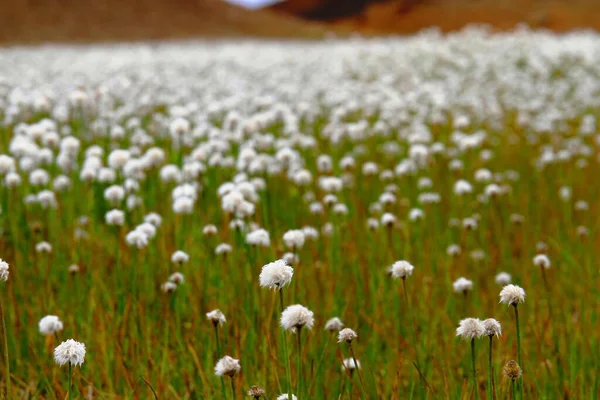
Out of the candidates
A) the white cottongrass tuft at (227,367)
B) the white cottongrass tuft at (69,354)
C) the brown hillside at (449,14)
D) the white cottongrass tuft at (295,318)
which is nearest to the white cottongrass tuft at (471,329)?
the white cottongrass tuft at (295,318)

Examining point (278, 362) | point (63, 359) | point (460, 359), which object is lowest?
point (460, 359)

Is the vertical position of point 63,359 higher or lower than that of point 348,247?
higher

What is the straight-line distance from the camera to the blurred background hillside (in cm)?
3750

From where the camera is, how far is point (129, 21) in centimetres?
4122

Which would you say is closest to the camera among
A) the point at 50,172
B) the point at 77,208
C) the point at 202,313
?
the point at 202,313

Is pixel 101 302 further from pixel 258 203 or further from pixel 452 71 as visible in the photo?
pixel 452 71

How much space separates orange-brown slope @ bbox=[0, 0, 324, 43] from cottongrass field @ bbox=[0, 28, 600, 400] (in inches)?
1208

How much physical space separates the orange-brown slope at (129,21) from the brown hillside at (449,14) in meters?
10.3

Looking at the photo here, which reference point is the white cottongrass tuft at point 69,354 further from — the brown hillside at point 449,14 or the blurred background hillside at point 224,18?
the brown hillside at point 449,14

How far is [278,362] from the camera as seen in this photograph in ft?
8.24

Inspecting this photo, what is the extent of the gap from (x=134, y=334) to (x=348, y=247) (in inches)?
60.3

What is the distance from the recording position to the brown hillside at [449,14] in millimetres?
44875

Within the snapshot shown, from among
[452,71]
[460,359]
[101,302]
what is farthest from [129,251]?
[452,71]

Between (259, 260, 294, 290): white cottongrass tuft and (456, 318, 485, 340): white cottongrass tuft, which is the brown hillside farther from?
(259, 260, 294, 290): white cottongrass tuft
